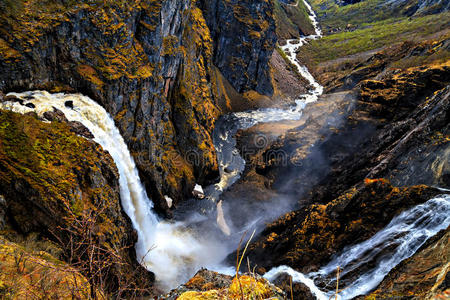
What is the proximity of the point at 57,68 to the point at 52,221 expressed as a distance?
1057cm

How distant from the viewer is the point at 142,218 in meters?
20.2

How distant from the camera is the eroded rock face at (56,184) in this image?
428 inches

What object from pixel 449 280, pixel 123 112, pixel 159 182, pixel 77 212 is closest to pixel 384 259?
pixel 449 280

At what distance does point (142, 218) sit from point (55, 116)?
32.4ft

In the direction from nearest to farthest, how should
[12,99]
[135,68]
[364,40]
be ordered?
[12,99]
[135,68]
[364,40]

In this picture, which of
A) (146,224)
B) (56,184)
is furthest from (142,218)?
(56,184)

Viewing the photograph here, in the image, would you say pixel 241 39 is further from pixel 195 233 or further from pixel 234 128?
pixel 195 233

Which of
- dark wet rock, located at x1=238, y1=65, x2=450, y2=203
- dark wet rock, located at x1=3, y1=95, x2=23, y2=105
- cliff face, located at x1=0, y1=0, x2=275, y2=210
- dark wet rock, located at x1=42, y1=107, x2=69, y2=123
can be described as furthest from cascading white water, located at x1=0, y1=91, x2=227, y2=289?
dark wet rock, located at x1=238, y1=65, x2=450, y2=203

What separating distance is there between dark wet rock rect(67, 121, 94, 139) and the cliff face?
3160 mm

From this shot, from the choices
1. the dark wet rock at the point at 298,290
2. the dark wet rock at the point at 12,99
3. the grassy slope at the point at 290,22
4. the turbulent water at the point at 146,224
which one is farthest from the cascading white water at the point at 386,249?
the grassy slope at the point at 290,22

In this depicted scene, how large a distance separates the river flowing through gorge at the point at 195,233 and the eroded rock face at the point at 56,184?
1606mm

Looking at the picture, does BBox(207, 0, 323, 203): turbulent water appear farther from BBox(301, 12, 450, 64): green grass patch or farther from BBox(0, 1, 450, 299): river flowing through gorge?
BBox(301, 12, 450, 64): green grass patch

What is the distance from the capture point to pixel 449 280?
3578mm

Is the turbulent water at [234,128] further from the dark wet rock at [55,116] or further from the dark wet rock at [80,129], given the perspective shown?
the dark wet rock at [55,116]
